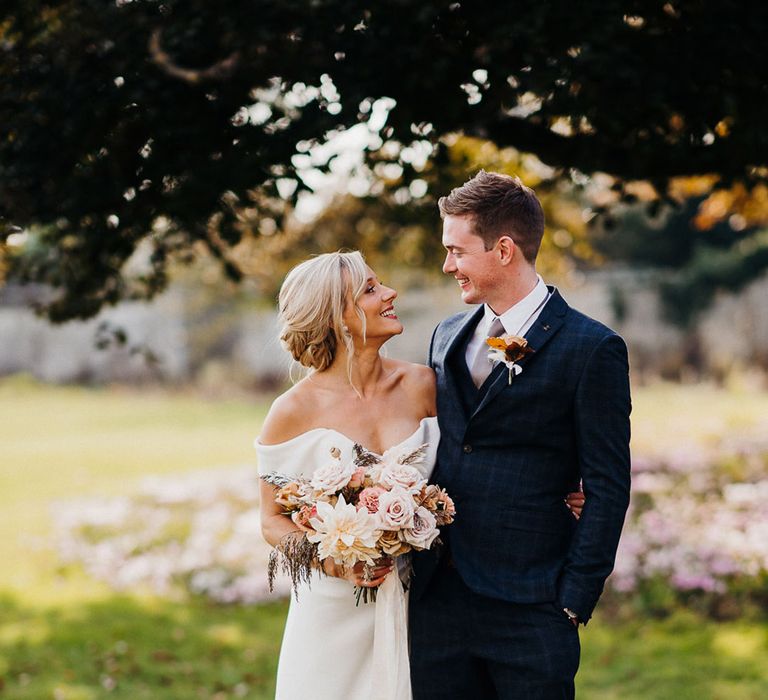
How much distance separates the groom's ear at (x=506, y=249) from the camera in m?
2.90

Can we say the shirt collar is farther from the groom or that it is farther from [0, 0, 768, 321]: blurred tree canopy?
[0, 0, 768, 321]: blurred tree canopy

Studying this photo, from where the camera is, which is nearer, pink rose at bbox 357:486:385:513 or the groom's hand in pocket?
pink rose at bbox 357:486:385:513

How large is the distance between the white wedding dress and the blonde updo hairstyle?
0.31 meters

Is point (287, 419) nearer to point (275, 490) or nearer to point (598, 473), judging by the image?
point (275, 490)

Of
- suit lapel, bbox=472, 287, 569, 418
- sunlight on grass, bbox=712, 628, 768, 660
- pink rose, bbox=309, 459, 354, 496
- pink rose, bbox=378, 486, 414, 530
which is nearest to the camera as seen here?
pink rose, bbox=378, 486, 414, 530

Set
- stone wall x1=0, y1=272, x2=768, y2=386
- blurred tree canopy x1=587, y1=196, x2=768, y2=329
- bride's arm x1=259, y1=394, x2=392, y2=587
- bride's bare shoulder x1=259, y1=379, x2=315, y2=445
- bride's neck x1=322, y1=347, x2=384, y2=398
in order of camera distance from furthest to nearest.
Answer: blurred tree canopy x1=587, y1=196, x2=768, y2=329, stone wall x1=0, y1=272, x2=768, y2=386, bride's neck x1=322, y1=347, x2=384, y2=398, bride's bare shoulder x1=259, y1=379, x2=315, y2=445, bride's arm x1=259, y1=394, x2=392, y2=587

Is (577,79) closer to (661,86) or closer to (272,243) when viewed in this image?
(661,86)

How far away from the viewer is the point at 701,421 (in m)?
11.1

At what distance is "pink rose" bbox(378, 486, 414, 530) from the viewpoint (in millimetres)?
2648

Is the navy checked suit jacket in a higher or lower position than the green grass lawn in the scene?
higher

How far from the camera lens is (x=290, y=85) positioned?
3.87 meters

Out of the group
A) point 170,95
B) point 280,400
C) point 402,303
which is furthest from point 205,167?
point 402,303

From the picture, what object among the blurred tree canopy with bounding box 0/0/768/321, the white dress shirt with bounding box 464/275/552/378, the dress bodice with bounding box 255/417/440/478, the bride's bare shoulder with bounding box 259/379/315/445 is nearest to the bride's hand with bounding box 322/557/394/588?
the dress bodice with bounding box 255/417/440/478

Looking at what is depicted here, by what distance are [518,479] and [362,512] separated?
535mm
